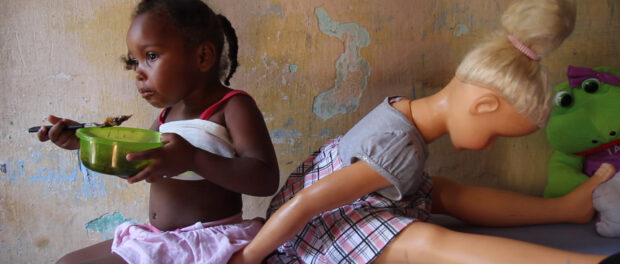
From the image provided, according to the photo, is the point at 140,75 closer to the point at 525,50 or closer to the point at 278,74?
the point at 278,74

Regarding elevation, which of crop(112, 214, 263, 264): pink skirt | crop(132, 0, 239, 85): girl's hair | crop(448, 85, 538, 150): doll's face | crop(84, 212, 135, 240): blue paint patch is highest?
crop(132, 0, 239, 85): girl's hair

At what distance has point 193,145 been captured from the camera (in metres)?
1.01

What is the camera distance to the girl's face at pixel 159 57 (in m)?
0.99

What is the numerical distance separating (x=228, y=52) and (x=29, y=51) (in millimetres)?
602

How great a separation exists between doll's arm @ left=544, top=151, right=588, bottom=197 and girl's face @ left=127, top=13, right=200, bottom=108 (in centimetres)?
98

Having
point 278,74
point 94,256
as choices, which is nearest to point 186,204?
point 94,256

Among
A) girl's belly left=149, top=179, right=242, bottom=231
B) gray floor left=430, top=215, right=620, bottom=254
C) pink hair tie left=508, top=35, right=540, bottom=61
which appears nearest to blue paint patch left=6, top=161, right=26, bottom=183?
girl's belly left=149, top=179, right=242, bottom=231

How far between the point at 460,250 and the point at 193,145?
1.90 feet

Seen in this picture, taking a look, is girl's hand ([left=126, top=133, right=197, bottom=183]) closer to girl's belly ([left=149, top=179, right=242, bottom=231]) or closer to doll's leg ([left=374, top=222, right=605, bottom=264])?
girl's belly ([left=149, top=179, right=242, bottom=231])

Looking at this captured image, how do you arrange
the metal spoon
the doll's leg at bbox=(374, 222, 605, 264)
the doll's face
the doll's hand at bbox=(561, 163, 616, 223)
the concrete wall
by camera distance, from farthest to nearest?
the concrete wall
the doll's hand at bbox=(561, 163, 616, 223)
the metal spoon
the doll's face
the doll's leg at bbox=(374, 222, 605, 264)

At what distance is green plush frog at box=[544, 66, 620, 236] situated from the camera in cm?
114

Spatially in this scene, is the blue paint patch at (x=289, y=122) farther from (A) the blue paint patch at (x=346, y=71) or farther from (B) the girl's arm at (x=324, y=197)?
(B) the girl's arm at (x=324, y=197)

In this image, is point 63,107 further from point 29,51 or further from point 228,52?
point 228,52

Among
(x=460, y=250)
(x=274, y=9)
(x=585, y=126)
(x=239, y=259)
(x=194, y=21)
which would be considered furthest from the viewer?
(x=274, y=9)
